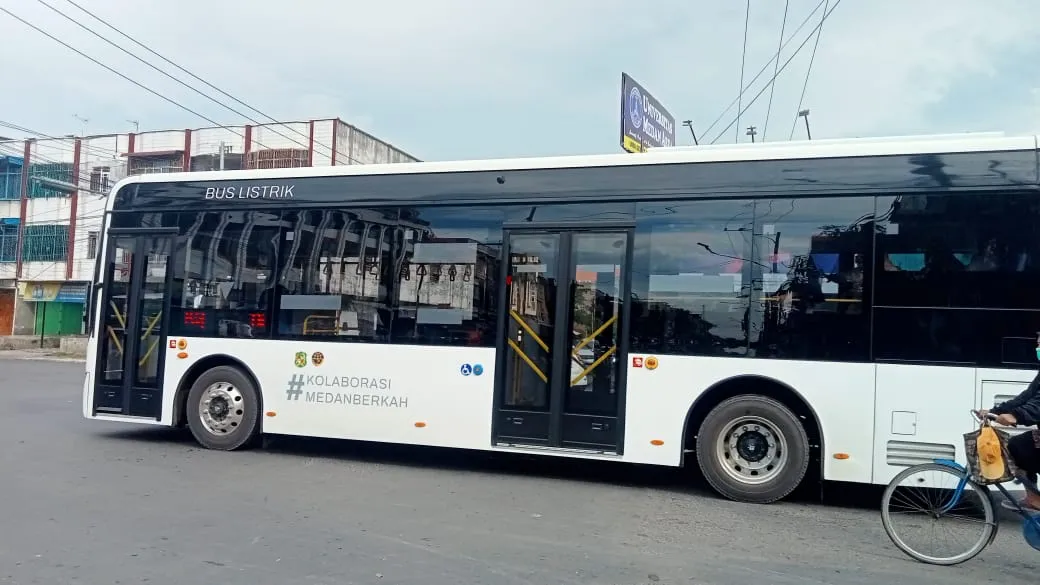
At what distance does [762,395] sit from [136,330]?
719 centimetres

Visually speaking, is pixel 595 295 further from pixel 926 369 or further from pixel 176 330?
pixel 176 330

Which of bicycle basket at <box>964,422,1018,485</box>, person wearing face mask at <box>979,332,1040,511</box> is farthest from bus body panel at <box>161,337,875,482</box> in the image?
person wearing face mask at <box>979,332,1040,511</box>

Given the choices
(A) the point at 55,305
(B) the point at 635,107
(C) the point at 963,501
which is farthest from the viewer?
(A) the point at 55,305

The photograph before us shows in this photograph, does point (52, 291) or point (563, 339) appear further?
point (52, 291)

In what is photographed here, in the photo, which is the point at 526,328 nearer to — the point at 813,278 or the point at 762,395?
the point at 762,395

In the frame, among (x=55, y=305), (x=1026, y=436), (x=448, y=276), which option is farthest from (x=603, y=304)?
(x=55, y=305)

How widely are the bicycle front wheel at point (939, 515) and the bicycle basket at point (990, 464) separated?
120 mm

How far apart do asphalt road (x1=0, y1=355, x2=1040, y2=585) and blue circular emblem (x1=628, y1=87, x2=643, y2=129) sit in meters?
13.6

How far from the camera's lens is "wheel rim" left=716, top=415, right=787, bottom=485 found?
24.1 feet

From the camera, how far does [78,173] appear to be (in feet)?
137

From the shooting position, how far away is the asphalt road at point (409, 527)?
518 centimetres

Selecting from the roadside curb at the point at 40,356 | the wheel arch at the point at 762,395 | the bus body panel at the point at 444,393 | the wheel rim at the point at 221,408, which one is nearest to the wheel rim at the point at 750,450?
the wheel arch at the point at 762,395

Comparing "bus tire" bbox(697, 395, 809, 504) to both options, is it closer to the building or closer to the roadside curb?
Result: the roadside curb

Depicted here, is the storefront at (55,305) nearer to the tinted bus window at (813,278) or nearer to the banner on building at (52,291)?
the banner on building at (52,291)
